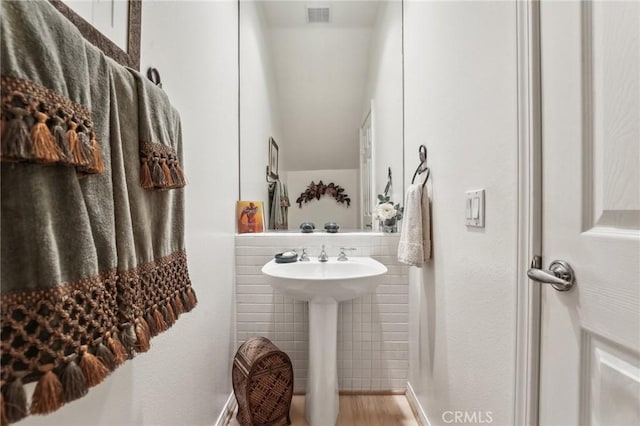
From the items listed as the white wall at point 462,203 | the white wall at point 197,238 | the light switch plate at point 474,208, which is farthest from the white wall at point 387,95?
the white wall at point 197,238

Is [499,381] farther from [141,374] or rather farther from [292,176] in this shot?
[292,176]

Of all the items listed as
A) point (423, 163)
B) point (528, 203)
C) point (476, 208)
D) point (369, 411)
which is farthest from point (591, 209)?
point (369, 411)

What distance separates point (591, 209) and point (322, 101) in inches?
70.3

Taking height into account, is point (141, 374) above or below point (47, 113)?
below

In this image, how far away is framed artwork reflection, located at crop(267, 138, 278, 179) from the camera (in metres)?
2.09

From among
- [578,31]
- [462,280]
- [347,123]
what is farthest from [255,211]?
[578,31]

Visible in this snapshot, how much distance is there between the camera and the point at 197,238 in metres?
1.18

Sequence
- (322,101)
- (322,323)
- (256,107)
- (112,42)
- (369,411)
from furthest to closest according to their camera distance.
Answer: (322,101)
(256,107)
(369,411)
(322,323)
(112,42)

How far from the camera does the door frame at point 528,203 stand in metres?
0.69

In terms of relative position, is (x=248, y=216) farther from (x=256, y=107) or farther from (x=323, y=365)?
(x=323, y=365)

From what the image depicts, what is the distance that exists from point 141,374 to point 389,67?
2011 millimetres

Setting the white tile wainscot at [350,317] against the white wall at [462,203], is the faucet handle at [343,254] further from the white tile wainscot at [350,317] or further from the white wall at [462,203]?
the white wall at [462,203]

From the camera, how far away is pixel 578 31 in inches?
23.0

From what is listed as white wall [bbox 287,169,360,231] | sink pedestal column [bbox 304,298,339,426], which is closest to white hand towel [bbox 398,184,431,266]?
sink pedestal column [bbox 304,298,339,426]
